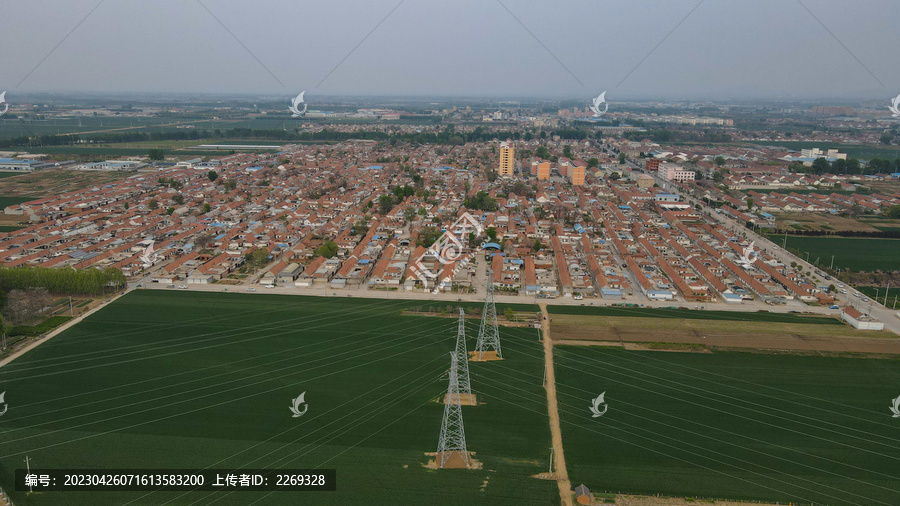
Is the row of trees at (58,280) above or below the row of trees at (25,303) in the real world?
above

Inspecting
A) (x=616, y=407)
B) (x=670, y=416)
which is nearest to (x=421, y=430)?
(x=616, y=407)

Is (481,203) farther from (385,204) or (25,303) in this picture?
(25,303)

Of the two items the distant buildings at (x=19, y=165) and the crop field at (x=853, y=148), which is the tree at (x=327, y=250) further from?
the crop field at (x=853, y=148)

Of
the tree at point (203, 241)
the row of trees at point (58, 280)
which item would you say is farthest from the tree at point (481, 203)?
the row of trees at point (58, 280)

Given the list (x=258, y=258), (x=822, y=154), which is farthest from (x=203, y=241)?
(x=822, y=154)

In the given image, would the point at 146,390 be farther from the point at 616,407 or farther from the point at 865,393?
the point at 865,393

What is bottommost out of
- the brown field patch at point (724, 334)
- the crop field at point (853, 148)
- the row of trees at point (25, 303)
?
the brown field patch at point (724, 334)
